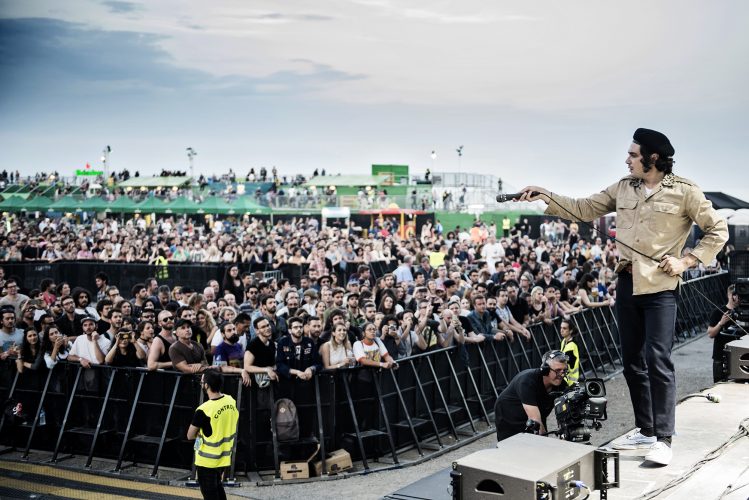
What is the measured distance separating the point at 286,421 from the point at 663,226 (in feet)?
18.2

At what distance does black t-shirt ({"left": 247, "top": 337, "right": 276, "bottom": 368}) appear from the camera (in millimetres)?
9438

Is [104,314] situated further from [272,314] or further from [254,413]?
[254,413]

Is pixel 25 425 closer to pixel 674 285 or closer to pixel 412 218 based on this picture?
pixel 674 285

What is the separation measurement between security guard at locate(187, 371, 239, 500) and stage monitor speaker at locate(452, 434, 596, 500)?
11.8ft

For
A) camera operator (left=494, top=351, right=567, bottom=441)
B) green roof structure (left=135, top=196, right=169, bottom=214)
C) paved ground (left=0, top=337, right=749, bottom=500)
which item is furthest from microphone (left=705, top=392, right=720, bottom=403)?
green roof structure (left=135, top=196, right=169, bottom=214)

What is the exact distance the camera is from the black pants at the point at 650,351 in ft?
16.1

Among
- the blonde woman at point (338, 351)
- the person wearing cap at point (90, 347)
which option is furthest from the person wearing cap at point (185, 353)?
the blonde woman at point (338, 351)

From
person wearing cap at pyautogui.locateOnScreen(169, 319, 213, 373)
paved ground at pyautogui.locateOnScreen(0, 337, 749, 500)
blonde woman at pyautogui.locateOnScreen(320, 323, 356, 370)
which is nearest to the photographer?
paved ground at pyautogui.locateOnScreen(0, 337, 749, 500)

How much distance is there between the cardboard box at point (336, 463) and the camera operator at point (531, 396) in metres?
3.34

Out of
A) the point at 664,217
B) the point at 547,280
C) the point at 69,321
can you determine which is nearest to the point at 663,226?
the point at 664,217

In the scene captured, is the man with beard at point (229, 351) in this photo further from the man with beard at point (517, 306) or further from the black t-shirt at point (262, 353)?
the man with beard at point (517, 306)

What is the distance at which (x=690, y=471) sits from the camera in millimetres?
4543

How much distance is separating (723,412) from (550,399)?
120 centimetres

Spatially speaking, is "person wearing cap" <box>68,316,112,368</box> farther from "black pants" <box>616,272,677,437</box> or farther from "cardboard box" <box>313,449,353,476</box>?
"black pants" <box>616,272,677,437</box>
